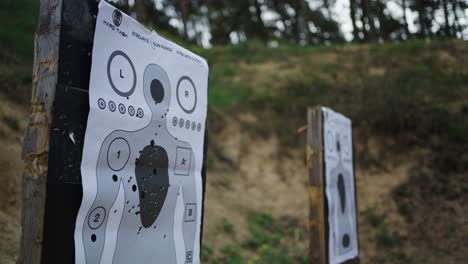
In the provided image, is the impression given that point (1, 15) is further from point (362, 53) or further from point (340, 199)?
point (362, 53)

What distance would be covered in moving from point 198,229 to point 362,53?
10.4 meters

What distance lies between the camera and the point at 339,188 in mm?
4383

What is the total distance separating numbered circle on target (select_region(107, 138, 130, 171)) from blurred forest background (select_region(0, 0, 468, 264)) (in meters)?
1.79

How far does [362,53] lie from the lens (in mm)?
11492

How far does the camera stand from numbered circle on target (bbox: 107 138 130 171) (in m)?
1.88

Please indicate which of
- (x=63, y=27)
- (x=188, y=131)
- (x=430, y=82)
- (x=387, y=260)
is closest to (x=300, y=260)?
(x=387, y=260)

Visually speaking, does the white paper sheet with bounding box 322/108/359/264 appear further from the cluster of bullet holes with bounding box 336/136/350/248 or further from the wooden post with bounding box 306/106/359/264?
the wooden post with bounding box 306/106/359/264

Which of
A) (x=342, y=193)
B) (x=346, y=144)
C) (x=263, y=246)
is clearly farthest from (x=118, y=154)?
(x=263, y=246)

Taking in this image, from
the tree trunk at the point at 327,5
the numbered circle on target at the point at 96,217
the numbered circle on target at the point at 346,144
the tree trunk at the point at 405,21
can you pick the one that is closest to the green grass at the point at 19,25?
the numbered circle on target at the point at 346,144

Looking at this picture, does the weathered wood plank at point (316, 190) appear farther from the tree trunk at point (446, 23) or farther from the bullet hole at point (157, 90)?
the tree trunk at point (446, 23)

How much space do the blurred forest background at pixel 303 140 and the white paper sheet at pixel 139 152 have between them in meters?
1.66

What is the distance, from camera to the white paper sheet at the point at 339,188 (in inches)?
159

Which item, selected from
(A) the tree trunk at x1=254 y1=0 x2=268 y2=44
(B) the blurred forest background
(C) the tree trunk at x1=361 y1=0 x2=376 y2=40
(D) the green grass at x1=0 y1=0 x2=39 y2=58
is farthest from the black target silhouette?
(A) the tree trunk at x1=254 y1=0 x2=268 y2=44

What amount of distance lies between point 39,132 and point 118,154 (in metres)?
0.38
